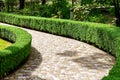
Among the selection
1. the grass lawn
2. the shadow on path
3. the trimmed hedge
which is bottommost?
the grass lawn

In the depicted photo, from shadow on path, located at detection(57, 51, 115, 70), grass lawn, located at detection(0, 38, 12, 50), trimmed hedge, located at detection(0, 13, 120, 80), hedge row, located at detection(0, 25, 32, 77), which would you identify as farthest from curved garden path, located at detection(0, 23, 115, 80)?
grass lawn, located at detection(0, 38, 12, 50)

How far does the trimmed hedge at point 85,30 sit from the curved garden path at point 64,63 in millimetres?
468

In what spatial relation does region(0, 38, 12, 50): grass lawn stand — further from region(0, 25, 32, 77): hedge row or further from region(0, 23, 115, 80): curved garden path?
region(0, 25, 32, 77): hedge row

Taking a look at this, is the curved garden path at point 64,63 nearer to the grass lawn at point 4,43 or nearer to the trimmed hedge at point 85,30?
the trimmed hedge at point 85,30

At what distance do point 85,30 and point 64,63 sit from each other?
17.2 feet

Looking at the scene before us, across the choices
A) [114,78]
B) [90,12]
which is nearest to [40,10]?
[90,12]

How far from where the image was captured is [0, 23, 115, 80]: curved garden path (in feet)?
31.9

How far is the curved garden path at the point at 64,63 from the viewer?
31.9 feet

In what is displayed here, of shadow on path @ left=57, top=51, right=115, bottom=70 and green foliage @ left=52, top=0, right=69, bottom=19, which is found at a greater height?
green foliage @ left=52, top=0, right=69, bottom=19

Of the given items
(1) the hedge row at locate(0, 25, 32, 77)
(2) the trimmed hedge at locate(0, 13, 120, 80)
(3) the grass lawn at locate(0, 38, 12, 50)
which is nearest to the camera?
(1) the hedge row at locate(0, 25, 32, 77)

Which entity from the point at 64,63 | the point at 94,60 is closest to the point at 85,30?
the point at 94,60

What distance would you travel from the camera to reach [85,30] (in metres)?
16.4

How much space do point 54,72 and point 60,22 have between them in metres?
9.41

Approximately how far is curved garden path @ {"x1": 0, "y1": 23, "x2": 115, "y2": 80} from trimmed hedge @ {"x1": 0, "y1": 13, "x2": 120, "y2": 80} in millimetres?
468
